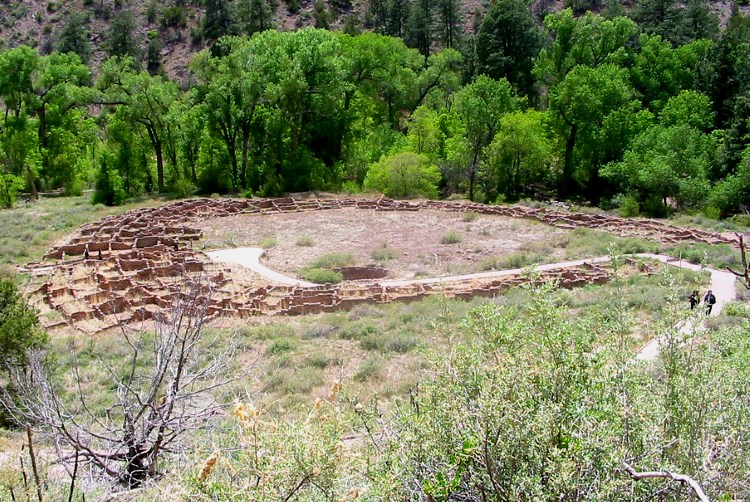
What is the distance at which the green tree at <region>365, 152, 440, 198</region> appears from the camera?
127 ft

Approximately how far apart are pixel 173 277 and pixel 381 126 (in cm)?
2614

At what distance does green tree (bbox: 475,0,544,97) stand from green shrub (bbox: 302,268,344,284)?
104ft

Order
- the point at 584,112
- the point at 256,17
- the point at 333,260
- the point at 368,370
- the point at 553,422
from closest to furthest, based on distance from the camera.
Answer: the point at 553,422
the point at 368,370
the point at 333,260
the point at 584,112
the point at 256,17

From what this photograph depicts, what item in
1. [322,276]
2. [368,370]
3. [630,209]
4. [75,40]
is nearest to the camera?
[368,370]

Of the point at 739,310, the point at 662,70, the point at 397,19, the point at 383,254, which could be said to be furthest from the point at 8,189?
the point at 397,19

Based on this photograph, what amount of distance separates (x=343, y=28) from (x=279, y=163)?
38.4 m

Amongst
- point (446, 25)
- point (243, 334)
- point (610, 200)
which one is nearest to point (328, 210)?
point (610, 200)

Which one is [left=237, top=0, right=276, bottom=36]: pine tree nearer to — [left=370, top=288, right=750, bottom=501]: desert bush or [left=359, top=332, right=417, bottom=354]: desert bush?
[left=359, top=332, right=417, bottom=354]: desert bush

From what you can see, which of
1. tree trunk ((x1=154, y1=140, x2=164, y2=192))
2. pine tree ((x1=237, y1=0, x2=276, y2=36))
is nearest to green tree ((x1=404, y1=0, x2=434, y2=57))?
pine tree ((x1=237, y1=0, x2=276, y2=36))

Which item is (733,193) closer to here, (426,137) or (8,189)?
(426,137)

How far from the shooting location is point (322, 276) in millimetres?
23797

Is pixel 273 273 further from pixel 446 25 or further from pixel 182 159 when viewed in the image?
pixel 446 25

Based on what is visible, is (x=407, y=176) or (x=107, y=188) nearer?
(x=407, y=176)

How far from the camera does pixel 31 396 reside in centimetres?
754
